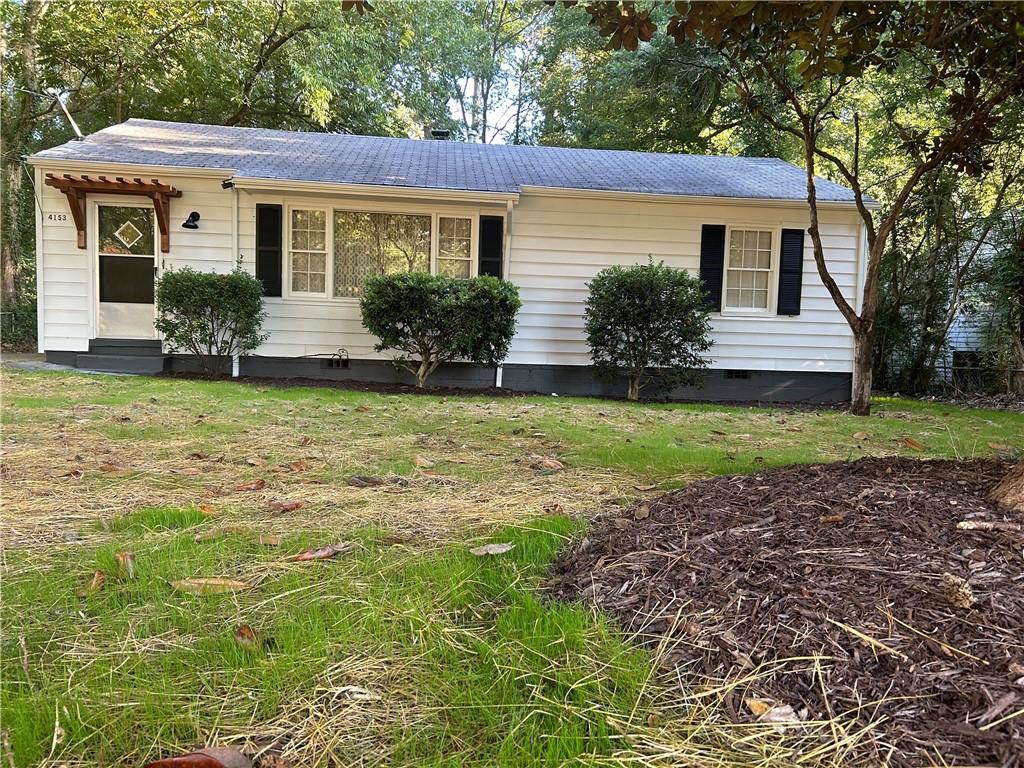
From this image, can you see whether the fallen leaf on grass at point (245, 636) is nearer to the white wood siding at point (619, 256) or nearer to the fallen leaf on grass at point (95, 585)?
the fallen leaf on grass at point (95, 585)

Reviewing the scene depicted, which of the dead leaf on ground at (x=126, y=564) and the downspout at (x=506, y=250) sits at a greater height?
the downspout at (x=506, y=250)

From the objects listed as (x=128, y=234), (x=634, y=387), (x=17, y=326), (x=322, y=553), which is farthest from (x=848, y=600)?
(x=17, y=326)

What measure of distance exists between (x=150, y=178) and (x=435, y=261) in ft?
13.7

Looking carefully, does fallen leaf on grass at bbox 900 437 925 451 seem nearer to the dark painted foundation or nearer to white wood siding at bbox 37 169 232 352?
the dark painted foundation

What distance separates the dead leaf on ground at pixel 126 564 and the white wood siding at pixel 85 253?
8.09m

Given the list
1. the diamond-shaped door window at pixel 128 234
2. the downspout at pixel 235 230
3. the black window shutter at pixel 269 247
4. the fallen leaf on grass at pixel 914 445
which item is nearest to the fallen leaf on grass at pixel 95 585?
the fallen leaf on grass at pixel 914 445

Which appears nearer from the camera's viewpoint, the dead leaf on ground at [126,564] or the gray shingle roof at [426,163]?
the dead leaf on ground at [126,564]

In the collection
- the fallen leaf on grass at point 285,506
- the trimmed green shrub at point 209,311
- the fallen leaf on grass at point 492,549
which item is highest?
the trimmed green shrub at point 209,311

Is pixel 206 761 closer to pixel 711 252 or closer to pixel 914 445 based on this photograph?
pixel 914 445

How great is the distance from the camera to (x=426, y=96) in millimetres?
19688

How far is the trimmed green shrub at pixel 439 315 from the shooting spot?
827cm

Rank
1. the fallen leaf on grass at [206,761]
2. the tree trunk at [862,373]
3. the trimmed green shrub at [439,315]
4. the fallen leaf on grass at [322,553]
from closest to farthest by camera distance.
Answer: the fallen leaf on grass at [206,761], the fallen leaf on grass at [322,553], the tree trunk at [862,373], the trimmed green shrub at [439,315]

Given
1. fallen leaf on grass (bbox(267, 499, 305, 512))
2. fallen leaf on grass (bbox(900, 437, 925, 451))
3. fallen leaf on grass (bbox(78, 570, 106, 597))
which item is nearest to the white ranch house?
fallen leaf on grass (bbox(900, 437, 925, 451))

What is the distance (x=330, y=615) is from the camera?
1.74 m
